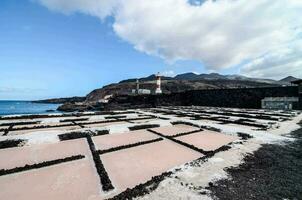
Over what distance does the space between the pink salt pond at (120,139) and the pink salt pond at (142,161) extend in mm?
421

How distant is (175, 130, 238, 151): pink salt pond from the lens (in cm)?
386

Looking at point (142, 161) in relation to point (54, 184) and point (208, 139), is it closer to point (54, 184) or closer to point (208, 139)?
point (54, 184)

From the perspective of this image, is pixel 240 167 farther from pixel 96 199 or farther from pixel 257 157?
pixel 96 199

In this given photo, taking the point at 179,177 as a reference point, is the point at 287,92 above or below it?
above

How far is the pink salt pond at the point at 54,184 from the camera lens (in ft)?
6.40

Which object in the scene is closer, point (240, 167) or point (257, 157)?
point (240, 167)

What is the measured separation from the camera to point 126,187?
83.4 inches

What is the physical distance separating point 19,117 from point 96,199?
735cm

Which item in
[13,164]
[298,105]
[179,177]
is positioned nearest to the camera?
[179,177]

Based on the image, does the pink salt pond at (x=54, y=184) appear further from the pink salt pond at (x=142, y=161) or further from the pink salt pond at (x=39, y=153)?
the pink salt pond at (x=39, y=153)

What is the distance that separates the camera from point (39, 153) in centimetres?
329

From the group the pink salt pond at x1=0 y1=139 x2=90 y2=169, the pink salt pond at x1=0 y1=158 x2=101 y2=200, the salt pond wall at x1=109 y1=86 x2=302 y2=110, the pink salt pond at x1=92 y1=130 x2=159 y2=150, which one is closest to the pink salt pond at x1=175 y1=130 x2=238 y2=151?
the pink salt pond at x1=92 y1=130 x2=159 y2=150

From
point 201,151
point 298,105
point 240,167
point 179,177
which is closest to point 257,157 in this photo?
point 240,167

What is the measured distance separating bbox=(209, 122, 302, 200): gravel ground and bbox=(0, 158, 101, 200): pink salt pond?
1277 millimetres
